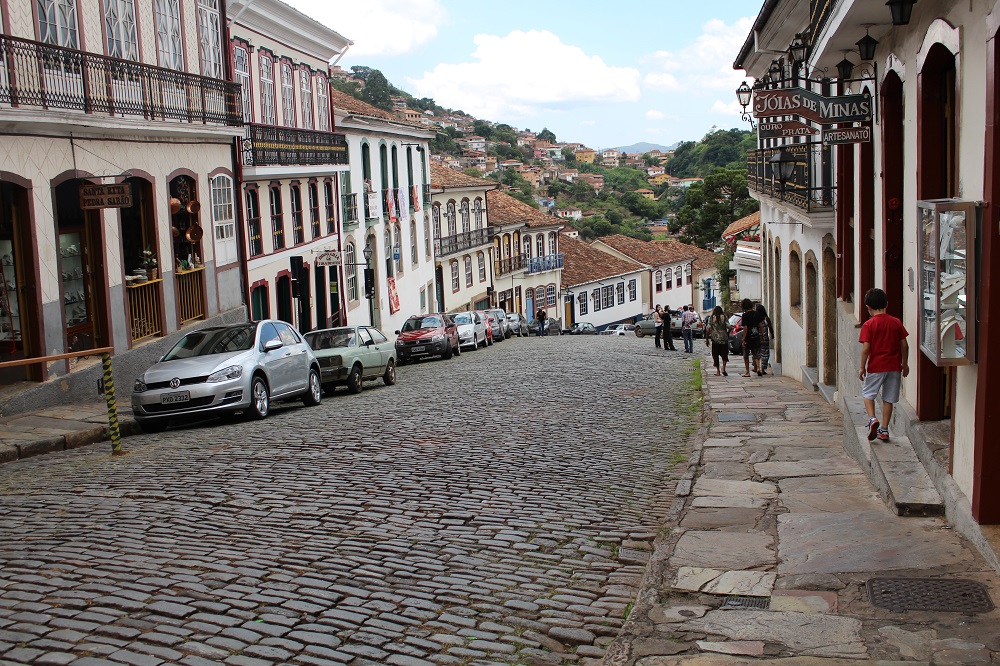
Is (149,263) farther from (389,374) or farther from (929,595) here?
(929,595)

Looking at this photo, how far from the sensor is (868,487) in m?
8.84

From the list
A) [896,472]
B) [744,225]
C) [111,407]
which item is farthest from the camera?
[744,225]

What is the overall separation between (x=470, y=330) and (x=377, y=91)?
439 ft

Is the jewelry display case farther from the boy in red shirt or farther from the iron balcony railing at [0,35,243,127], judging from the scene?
the iron balcony railing at [0,35,243,127]

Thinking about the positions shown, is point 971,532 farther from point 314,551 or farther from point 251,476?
point 251,476

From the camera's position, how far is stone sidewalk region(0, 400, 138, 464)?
12.6 m

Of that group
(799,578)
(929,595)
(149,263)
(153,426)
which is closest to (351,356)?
(149,263)

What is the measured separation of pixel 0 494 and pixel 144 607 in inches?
164

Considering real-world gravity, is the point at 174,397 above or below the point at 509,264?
below

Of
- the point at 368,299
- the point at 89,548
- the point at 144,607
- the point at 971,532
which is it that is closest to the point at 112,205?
the point at 89,548

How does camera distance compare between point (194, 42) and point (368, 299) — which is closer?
point (194, 42)

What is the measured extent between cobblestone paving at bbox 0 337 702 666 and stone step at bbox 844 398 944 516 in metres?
1.77

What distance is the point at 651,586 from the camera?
6.55m

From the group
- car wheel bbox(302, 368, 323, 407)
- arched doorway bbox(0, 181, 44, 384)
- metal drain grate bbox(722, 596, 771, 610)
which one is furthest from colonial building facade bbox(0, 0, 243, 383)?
metal drain grate bbox(722, 596, 771, 610)
